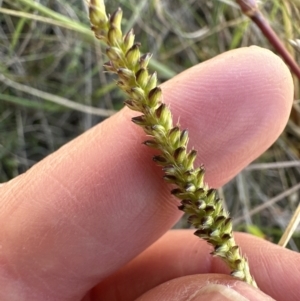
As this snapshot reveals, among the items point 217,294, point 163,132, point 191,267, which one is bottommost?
point 191,267

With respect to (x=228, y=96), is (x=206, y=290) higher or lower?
lower

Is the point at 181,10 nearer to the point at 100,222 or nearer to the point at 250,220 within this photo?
the point at 250,220

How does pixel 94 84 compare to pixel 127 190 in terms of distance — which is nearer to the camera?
pixel 127 190

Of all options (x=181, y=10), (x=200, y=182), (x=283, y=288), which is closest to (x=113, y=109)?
(x=181, y=10)

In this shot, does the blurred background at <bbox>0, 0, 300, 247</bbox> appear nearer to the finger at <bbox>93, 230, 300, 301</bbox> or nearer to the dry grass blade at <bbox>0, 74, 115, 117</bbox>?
the dry grass blade at <bbox>0, 74, 115, 117</bbox>

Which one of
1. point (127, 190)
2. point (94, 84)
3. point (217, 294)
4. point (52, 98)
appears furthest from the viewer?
point (94, 84)

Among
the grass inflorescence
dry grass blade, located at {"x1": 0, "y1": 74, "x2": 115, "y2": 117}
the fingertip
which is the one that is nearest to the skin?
the fingertip

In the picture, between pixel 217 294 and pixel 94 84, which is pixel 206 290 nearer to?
pixel 217 294

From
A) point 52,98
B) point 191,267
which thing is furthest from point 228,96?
point 52,98
